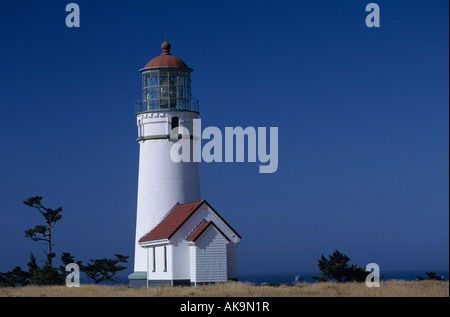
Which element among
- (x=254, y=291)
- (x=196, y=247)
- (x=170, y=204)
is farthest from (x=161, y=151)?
(x=254, y=291)

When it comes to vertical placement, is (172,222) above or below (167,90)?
below

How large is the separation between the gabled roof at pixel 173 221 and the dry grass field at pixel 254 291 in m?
2.85

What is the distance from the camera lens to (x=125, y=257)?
46.8 meters

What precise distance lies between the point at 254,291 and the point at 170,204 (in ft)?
30.0

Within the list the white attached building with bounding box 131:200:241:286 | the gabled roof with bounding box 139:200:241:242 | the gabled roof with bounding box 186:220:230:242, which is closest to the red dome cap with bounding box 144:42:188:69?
the gabled roof with bounding box 139:200:241:242

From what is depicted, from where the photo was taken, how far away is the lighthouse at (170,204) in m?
37.5

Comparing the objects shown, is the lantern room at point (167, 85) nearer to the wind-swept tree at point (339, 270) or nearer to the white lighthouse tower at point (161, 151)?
the white lighthouse tower at point (161, 151)

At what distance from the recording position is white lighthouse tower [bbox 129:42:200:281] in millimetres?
40406

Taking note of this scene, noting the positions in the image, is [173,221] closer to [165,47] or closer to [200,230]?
[200,230]

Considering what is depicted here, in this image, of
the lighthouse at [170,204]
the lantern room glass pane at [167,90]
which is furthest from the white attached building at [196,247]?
the lantern room glass pane at [167,90]

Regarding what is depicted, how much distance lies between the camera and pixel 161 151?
4050 centimetres
